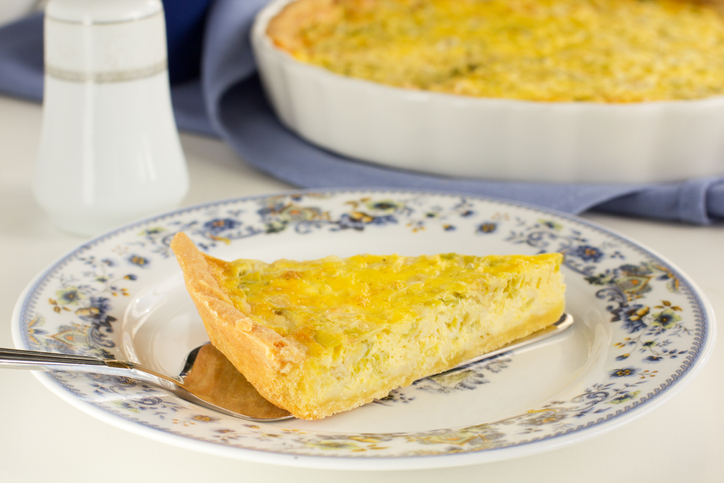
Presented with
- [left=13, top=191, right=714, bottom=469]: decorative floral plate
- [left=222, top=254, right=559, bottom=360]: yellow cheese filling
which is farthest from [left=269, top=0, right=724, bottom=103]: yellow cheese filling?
[left=222, top=254, right=559, bottom=360]: yellow cheese filling

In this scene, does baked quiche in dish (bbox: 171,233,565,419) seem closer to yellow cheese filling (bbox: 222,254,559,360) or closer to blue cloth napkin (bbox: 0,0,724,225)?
yellow cheese filling (bbox: 222,254,559,360)

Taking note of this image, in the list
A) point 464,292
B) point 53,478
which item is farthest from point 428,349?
point 53,478

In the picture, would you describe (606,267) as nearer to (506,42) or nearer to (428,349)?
(428,349)

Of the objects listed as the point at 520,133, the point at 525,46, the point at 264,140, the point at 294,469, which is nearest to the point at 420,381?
the point at 294,469

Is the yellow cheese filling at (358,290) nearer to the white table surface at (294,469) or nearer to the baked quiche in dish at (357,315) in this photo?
the baked quiche in dish at (357,315)

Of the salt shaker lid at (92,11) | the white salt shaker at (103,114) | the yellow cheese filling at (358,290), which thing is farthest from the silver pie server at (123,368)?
the salt shaker lid at (92,11)

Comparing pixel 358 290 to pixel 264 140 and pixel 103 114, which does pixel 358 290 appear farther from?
pixel 264 140
